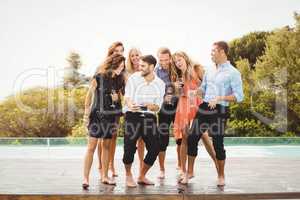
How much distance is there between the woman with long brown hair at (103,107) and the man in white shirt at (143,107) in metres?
0.18

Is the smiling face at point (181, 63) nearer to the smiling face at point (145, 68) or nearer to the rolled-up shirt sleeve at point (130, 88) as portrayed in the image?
the smiling face at point (145, 68)

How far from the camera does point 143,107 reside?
4695 millimetres

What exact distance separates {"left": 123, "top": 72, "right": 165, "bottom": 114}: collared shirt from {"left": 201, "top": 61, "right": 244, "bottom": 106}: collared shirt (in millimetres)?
479

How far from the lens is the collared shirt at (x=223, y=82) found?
4.74m

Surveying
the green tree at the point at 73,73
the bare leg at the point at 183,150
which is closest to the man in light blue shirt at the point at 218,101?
the bare leg at the point at 183,150

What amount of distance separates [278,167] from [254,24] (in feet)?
63.9

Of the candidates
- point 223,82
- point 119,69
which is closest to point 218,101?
point 223,82

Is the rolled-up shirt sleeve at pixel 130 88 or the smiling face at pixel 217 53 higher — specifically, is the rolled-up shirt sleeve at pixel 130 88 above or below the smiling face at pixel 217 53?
below

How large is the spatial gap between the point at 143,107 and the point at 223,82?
80 cm

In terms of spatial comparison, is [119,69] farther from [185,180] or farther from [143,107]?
[185,180]

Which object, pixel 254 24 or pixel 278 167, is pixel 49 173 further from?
pixel 254 24

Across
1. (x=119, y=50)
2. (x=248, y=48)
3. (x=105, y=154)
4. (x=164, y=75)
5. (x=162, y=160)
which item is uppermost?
(x=248, y=48)

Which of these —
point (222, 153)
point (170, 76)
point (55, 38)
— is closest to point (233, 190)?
point (222, 153)

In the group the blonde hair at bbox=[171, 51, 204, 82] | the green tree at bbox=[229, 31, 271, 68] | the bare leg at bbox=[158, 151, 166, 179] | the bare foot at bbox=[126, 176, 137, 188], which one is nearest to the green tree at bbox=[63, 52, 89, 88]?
the green tree at bbox=[229, 31, 271, 68]
